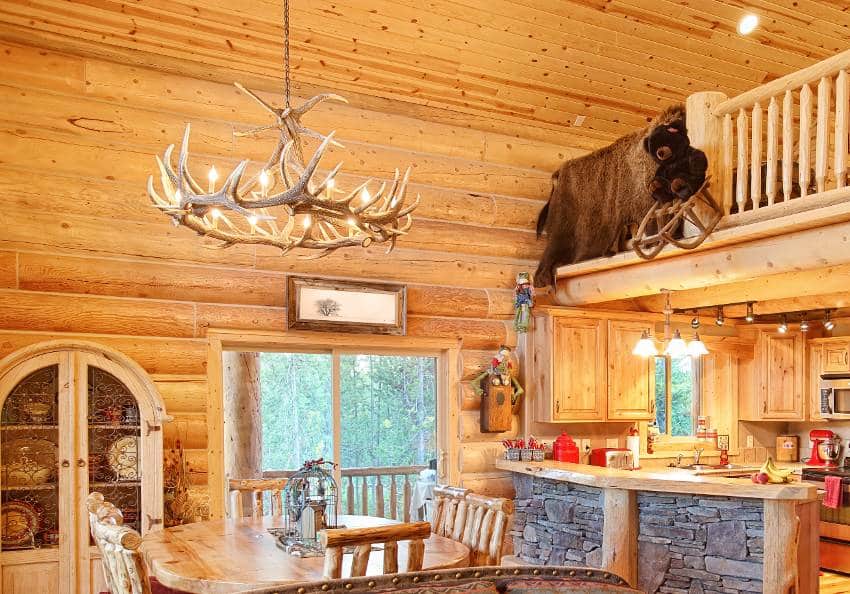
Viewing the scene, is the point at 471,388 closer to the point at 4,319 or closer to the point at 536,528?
the point at 536,528

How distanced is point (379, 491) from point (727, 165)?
3357 mm

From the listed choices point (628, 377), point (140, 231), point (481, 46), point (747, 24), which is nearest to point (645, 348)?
point (628, 377)

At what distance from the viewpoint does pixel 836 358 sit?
761 cm

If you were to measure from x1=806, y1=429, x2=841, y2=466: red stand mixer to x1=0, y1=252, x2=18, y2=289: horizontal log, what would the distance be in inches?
279

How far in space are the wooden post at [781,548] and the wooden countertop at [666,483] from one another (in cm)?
8

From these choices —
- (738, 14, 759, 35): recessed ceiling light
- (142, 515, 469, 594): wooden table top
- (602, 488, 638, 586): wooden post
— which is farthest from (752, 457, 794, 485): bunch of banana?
(738, 14, 759, 35): recessed ceiling light

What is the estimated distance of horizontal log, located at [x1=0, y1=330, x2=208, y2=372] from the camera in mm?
4768

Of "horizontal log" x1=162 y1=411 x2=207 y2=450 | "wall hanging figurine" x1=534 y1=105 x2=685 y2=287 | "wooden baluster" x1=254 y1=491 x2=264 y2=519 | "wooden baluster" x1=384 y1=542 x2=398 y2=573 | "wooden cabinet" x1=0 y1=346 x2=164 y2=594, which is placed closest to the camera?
"wooden baluster" x1=384 y1=542 x2=398 y2=573

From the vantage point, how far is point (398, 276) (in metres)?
5.94

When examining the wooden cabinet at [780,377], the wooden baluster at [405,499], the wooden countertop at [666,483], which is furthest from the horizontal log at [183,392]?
the wooden cabinet at [780,377]

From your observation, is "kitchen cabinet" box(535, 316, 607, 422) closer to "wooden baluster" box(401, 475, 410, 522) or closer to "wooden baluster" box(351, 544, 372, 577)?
"wooden baluster" box(401, 475, 410, 522)

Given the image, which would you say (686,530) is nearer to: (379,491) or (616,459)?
(616,459)

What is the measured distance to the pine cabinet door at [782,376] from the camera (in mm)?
7766

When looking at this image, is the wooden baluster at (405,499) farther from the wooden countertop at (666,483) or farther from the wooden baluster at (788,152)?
the wooden baluster at (788,152)
